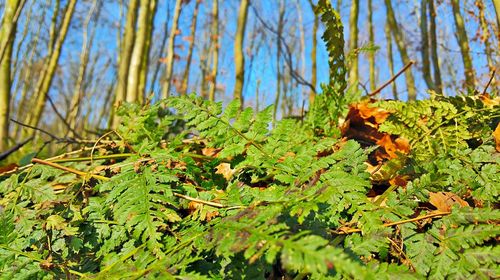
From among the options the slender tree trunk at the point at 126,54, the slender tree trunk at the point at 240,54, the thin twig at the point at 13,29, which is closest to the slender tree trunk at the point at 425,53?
the slender tree trunk at the point at 240,54

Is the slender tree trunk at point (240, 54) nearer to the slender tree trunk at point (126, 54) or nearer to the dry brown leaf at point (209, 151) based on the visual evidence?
the slender tree trunk at point (126, 54)

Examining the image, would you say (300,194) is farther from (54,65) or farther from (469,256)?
(54,65)

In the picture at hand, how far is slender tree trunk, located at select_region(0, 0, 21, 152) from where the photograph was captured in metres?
2.38

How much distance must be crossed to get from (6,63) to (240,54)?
257 centimetres

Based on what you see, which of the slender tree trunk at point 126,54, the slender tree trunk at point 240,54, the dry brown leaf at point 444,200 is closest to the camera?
the dry brown leaf at point 444,200

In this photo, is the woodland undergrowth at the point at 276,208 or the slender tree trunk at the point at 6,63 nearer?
the woodland undergrowth at the point at 276,208

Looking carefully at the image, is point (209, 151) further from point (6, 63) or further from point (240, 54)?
point (240, 54)

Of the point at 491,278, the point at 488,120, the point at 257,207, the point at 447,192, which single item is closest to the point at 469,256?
the point at 491,278

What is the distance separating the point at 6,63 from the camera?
8.68ft

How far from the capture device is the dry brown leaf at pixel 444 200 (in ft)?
2.54

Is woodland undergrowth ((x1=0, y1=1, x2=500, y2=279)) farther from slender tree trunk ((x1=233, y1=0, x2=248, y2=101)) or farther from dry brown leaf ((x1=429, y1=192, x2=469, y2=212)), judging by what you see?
slender tree trunk ((x1=233, y1=0, x2=248, y2=101))

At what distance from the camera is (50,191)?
939 mm

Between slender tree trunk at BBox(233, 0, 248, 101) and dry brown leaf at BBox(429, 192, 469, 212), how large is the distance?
3.48 metres

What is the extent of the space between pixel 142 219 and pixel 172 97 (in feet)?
1.16
